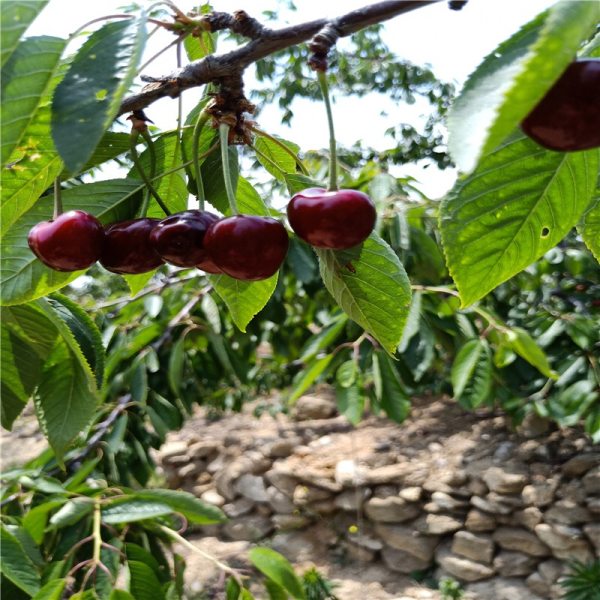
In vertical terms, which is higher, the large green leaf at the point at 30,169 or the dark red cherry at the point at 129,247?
the large green leaf at the point at 30,169

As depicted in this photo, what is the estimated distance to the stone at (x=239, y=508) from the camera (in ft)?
19.9

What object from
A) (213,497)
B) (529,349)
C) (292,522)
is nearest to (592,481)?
(292,522)

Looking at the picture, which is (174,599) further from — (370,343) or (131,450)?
(370,343)

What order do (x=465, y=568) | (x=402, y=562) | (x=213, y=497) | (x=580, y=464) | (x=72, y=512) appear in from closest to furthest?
(x=72, y=512), (x=580, y=464), (x=465, y=568), (x=402, y=562), (x=213, y=497)

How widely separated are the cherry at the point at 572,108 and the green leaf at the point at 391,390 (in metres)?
1.90

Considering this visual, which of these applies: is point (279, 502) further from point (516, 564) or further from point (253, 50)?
point (253, 50)

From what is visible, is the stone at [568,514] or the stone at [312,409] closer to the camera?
the stone at [568,514]

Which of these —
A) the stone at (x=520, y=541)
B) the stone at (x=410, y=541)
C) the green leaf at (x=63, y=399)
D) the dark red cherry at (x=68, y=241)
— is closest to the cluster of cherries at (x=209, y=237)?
the dark red cherry at (x=68, y=241)

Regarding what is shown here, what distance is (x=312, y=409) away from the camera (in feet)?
21.9

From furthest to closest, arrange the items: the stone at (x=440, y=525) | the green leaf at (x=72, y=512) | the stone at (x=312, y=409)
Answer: the stone at (x=312, y=409), the stone at (x=440, y=525), the green leaf at (x=72, y=512)

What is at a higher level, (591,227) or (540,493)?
(591,227)

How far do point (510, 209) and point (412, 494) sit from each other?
4.89 metres

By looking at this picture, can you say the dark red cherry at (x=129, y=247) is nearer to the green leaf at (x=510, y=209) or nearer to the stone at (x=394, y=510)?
the green leaf at (x=510, y=209)

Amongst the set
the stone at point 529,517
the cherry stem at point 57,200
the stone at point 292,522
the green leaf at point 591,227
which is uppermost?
the cherry stem at point 57,200
